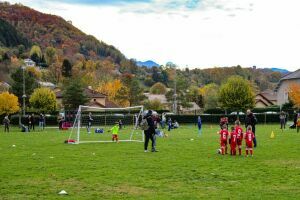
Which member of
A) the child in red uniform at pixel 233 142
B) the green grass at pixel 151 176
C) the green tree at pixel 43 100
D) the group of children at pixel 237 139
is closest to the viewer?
the green grass at pixel 151 176

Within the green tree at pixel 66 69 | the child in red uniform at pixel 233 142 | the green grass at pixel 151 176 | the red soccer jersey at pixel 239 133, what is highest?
the green tree at pixel 66 69

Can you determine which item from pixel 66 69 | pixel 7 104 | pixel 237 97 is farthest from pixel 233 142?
pixel 66 69

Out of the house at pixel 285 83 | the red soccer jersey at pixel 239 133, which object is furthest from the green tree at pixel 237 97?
the red soccer jersey at pixel 239 133

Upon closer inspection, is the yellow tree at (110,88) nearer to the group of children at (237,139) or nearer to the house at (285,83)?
the house at (285,83)

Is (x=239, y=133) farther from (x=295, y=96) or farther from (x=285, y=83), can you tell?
(x=285, y=83)

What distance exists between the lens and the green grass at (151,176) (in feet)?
38.2

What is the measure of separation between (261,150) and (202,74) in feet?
577

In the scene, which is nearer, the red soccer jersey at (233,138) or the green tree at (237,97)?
the red soccer jersey at (233,138)

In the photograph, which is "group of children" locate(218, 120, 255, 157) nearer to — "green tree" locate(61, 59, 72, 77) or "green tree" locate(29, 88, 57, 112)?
"green tree" locate(29, 88, 57, 112)

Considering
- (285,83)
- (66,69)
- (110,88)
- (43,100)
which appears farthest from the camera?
(66,69)

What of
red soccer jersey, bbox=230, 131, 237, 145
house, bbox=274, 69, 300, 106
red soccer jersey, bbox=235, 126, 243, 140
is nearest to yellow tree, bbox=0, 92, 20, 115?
red soccer jersey, bbox=230, 131, 237, 145

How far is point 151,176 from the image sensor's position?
1455 cm

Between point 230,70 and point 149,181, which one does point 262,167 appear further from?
point 230,70

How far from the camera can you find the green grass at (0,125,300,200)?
11.7 metres
